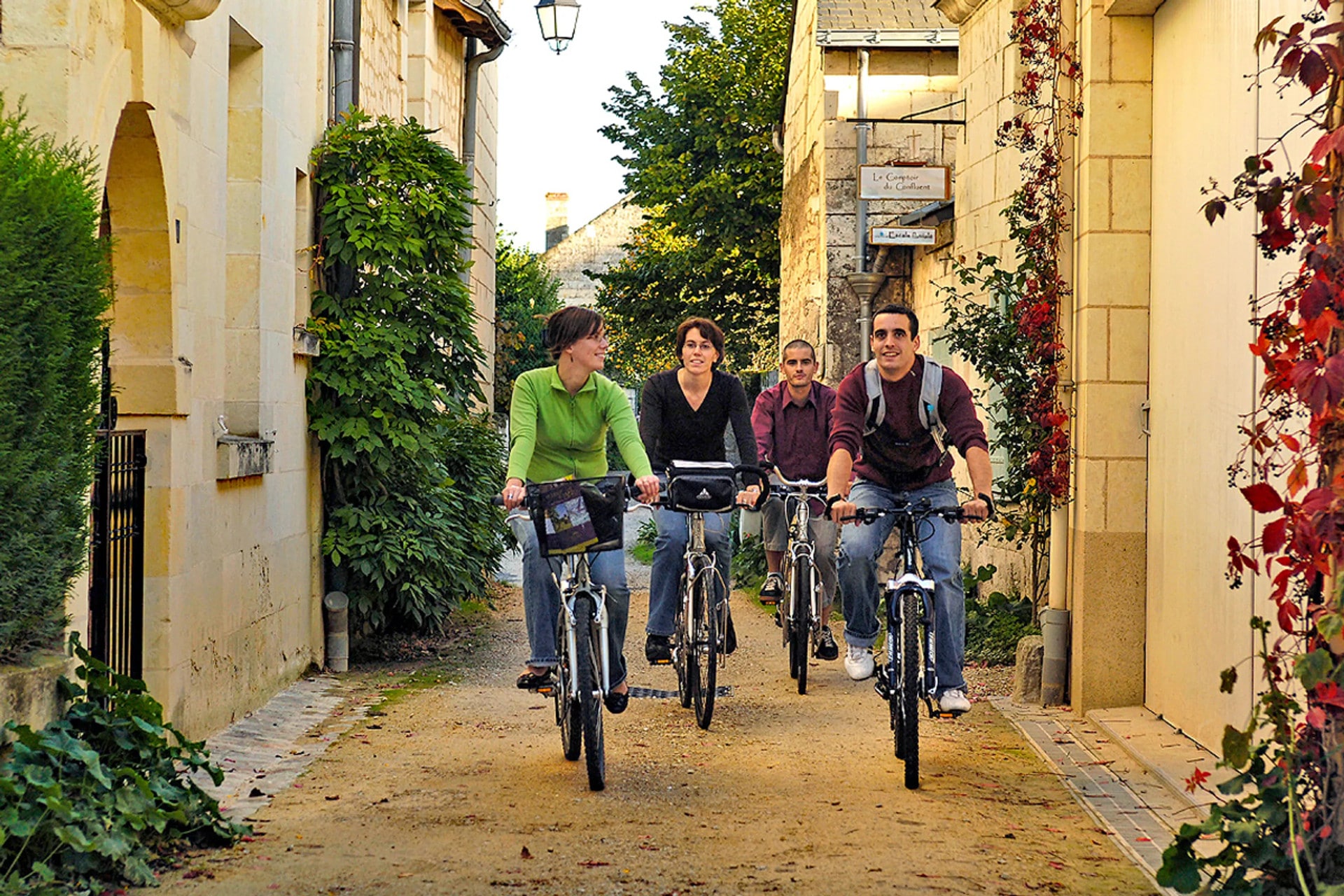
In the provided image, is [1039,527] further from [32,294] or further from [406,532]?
[32,294]

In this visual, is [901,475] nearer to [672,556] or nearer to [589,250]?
[672,556]

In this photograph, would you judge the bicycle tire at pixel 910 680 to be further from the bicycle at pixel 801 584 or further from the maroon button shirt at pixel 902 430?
the bicycle at pixel 801 584

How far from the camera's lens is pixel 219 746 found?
7.24 m

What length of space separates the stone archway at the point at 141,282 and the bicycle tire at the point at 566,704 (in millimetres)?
1939

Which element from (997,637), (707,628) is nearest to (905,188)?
(997,637)

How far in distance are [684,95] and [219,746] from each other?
23045 mm

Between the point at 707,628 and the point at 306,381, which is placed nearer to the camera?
the point at 707,628

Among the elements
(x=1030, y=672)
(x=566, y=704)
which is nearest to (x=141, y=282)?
(x=566, y=704)

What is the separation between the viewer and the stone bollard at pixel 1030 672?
832 centimetres

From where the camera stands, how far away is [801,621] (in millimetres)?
8789

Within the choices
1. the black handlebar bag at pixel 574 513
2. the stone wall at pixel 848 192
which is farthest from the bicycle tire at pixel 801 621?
the stone wall at pixel 848 192

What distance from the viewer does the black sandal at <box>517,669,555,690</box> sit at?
265 inches

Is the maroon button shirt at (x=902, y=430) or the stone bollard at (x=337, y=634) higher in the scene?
the maroon button shirt at (x=902, y=430)

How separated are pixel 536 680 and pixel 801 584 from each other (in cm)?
259
